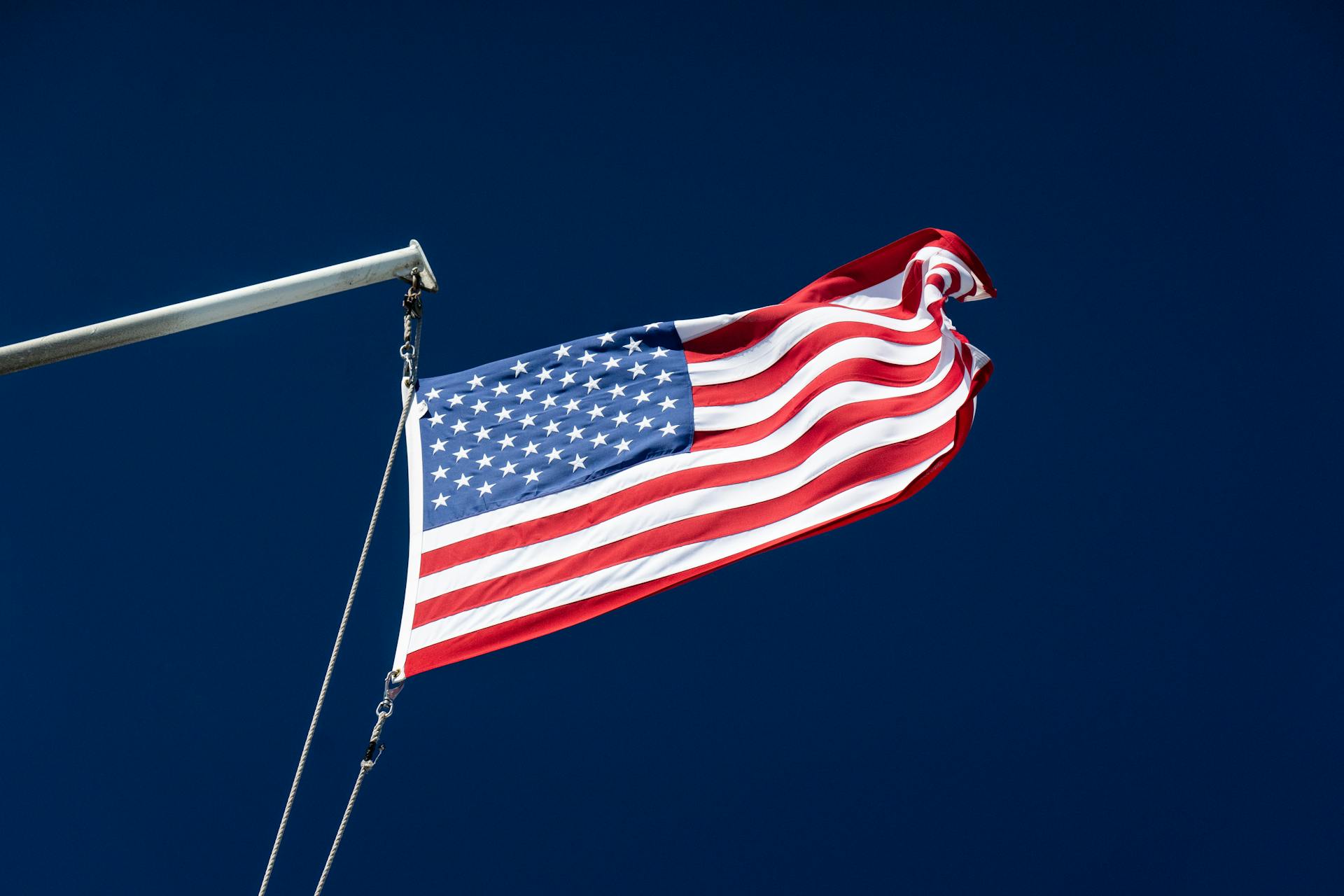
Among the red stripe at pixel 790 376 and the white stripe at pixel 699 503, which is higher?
the red stripe at pixel 790 376

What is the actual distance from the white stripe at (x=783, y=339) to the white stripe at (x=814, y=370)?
0.25 meters

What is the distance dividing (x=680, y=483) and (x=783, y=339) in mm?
2573

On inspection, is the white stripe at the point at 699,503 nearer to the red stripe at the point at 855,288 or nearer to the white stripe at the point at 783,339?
the white stripe at the point at 783,339

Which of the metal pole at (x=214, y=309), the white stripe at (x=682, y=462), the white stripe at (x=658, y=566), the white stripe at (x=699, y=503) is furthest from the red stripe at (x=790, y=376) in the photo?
the metal pole at (x=214, y=309)

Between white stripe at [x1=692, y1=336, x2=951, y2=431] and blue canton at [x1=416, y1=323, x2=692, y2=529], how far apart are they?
12.8 inches

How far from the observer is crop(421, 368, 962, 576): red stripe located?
13609mm

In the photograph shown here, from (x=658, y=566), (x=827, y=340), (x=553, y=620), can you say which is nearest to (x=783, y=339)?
(x=827, y=340)

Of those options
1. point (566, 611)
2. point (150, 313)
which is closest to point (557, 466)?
point (566, 611)

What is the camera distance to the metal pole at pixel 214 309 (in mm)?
9703

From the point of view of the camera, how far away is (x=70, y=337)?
9.79 metres

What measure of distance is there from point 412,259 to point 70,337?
9.71 ft

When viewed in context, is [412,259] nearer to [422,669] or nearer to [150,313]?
[150,313]

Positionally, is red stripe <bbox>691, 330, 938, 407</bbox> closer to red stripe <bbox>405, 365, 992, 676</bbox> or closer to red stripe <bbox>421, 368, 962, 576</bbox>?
red stripe <bbox>421, 368, 962, 576</bbox>

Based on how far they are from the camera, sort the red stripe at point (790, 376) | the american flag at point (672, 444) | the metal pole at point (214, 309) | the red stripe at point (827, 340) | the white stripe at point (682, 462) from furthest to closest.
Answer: the red stripe at point (827, 340)
the red stripe at point (790, 376)
the white stripe at point (682, 462)
the american flag at point (672, 444)
the metal pole at point (214, 309)
